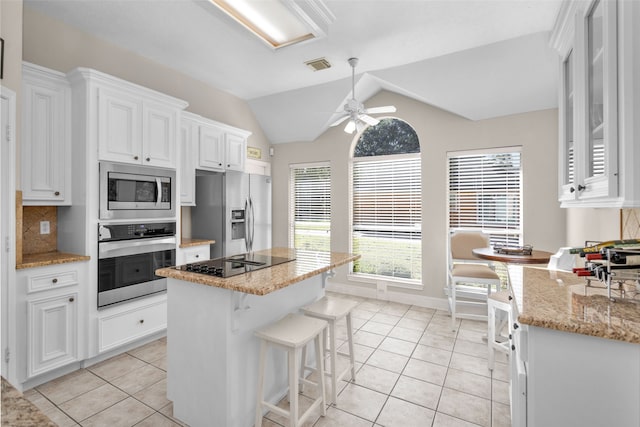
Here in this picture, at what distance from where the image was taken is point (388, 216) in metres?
4.64

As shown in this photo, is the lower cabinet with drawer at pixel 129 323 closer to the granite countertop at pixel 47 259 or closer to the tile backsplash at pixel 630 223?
the granite countertop at pixel 47 259

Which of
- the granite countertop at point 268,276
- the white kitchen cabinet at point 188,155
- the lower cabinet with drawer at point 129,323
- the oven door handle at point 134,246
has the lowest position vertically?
the lower cabinet with drawer at point 129,323

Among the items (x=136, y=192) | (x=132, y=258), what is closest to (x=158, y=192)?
(x=136, y=192)

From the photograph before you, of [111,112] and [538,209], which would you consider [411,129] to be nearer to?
[538,209]

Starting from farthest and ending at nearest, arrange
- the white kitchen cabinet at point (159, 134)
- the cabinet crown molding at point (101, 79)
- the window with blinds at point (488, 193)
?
the window with blinds at point (488, 193) < the white kitchen cabinet at point (159, 134) < the cabinet crown molding at point (101, 79)

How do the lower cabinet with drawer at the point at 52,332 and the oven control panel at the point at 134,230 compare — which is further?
the oven control panel at the point at 134,230

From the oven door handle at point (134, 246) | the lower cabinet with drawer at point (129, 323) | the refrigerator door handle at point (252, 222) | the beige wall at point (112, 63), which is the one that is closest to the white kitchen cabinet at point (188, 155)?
the beige wall at point (112, 63)

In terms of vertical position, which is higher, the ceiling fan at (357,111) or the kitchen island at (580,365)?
the ceiling fan at (357,111)

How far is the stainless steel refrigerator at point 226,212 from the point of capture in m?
3.97

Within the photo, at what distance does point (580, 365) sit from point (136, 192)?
3.35m

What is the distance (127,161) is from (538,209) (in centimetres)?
443

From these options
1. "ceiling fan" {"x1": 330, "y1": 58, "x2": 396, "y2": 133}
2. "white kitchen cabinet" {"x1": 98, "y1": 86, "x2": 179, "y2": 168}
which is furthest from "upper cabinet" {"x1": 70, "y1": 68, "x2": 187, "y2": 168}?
"ceiling fan" {"x1": 330, "y1": 58, "x2": 396, "y2": 133}

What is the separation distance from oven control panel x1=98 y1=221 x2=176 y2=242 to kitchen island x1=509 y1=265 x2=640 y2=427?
3048 mm

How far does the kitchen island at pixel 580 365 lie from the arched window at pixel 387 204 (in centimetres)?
312
